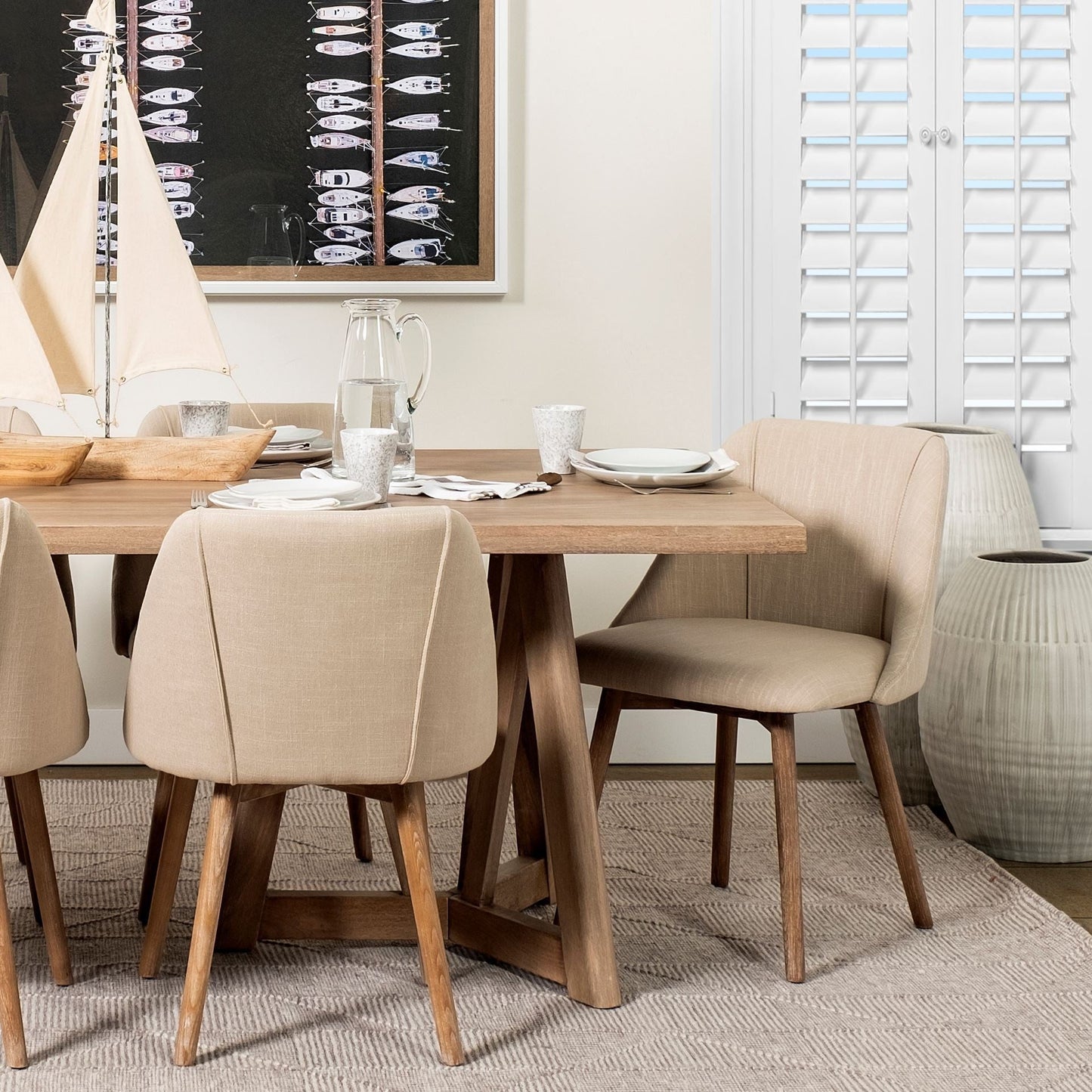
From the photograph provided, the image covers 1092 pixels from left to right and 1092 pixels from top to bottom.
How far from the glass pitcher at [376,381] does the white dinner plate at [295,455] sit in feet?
0.95

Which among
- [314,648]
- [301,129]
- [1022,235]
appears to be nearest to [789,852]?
[314,648]

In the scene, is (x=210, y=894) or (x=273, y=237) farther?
(x=273, y=237)

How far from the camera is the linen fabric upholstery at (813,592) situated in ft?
6.31

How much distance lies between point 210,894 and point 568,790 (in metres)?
0.50

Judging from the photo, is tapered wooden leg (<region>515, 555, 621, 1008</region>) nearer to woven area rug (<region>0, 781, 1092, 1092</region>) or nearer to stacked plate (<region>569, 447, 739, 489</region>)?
woven area rug (<region>0, 781, 1092, 1092</region>)

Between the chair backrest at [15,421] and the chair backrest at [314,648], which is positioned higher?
the chair backrest at [15,421]

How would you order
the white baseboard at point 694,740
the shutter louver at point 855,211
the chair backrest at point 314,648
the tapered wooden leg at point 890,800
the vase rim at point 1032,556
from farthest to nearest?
the white baseboard at point 694,740 < the shutter louver at point 855,211 < the vase rim at point 1032,556 < the tapered wooden leg at point 890,800 < the chair backrest at point 314,648

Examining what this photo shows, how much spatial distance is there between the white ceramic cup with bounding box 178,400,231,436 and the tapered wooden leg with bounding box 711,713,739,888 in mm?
979

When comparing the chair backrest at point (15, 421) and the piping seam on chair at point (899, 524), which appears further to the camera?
the chair backrest at point (15, 421)

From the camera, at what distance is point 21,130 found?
9.35 feet

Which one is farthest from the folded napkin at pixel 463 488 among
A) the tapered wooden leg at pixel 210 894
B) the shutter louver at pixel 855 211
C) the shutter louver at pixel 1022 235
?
the shutter louver at pixel 1022 235

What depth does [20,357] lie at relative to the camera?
6.22 feet

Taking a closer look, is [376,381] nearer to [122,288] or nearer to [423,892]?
[122,288]

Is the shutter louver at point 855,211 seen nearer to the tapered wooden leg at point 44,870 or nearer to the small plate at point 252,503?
the small plate at point 252,503
